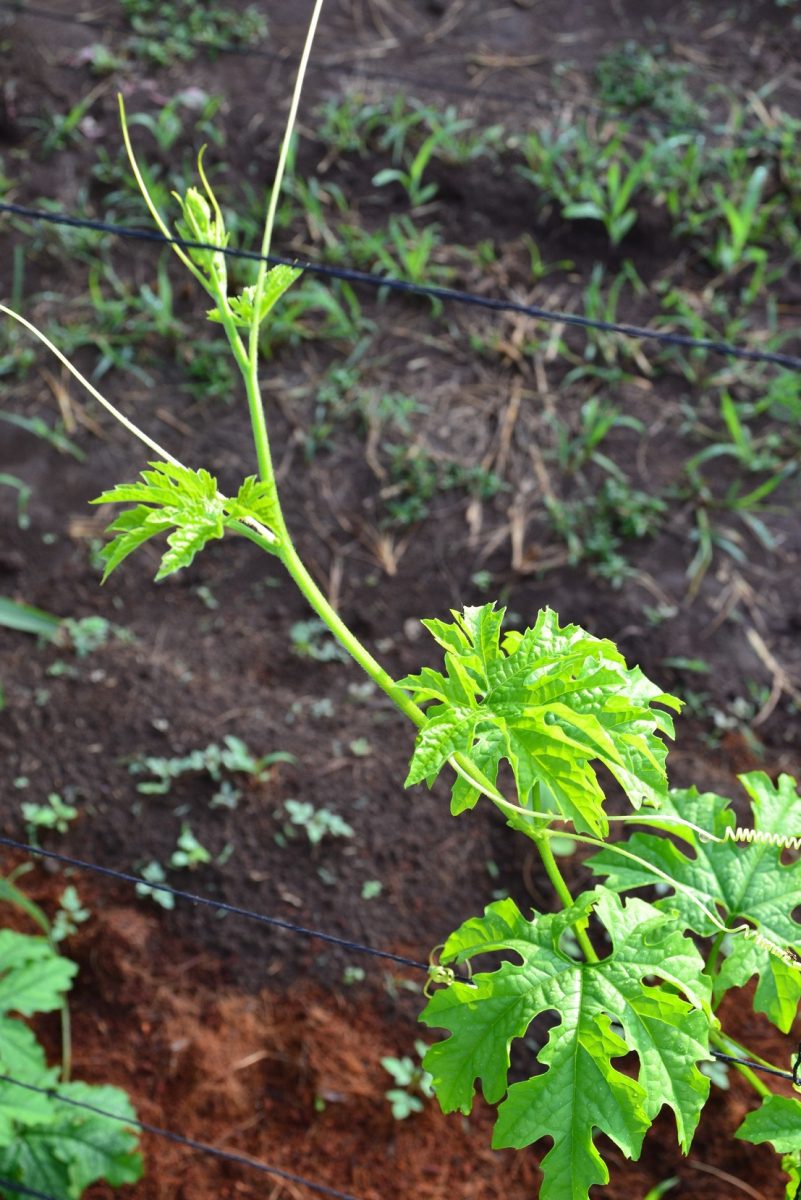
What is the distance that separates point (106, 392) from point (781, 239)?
2510 millimetres

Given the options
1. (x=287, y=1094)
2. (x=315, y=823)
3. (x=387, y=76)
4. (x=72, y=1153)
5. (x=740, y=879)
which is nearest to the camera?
(x=740, y=879)

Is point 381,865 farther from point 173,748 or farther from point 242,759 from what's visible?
point 173,748

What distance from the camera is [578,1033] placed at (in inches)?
48.6

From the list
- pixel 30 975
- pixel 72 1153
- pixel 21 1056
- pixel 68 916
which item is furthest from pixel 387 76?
pixel 72 1153

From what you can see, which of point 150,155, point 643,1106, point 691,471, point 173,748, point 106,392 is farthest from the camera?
point 150,155

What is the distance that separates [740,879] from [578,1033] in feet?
1.22

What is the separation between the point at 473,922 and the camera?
1.31 m

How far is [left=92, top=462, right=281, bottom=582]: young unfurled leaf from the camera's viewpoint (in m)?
1.20

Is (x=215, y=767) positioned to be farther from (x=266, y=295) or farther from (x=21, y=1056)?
(x=266, y=295)

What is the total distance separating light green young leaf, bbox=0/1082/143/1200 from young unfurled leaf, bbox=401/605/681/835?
1.24m

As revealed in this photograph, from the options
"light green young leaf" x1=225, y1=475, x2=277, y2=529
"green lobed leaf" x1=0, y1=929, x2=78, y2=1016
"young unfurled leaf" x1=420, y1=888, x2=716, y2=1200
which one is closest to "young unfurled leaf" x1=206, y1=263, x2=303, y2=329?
"light green young leaf" x1=225, y1=475, x2=277, y2=529

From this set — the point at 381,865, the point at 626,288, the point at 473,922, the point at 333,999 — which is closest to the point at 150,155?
the point at 626,288

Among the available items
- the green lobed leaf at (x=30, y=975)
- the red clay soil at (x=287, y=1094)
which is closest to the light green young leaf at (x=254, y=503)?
the green lobed leaf at (x=30, y=975)

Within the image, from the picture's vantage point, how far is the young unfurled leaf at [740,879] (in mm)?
1404
